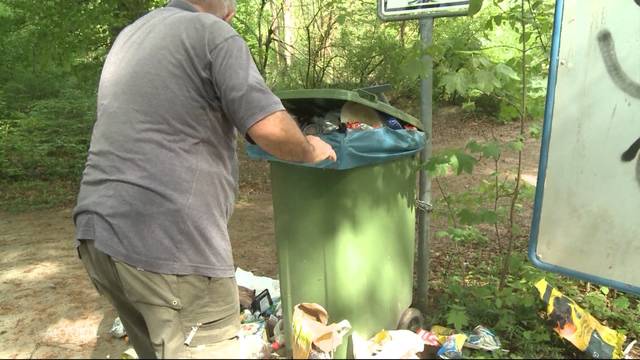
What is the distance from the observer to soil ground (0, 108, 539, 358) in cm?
321

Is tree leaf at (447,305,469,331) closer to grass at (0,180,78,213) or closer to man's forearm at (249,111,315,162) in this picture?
man's forearm at (249,111,315,162)

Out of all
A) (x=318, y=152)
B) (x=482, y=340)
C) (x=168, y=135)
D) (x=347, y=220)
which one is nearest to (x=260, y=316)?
(x=347, y=220)

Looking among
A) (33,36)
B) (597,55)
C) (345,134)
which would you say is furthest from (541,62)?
(33,36)

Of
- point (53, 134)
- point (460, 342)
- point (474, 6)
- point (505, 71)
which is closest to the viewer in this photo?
point (460, 342)

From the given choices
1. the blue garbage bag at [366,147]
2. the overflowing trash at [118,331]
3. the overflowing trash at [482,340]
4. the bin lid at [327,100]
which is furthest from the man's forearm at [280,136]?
the overflowing trash at [118,331]

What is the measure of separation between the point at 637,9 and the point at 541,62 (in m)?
0.90

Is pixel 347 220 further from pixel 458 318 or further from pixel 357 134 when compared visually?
pixel 458 318

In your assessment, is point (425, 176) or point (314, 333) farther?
point (425, 176)

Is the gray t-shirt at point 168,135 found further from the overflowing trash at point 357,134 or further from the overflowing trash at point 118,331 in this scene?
the overflowing trash at point 118,331

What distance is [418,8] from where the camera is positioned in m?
2.82

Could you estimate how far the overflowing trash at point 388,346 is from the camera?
2244 mm

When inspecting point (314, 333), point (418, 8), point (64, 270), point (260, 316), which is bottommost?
point (64, 270)

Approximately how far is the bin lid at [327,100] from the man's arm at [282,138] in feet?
1.60

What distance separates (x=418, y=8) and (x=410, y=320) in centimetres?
171
